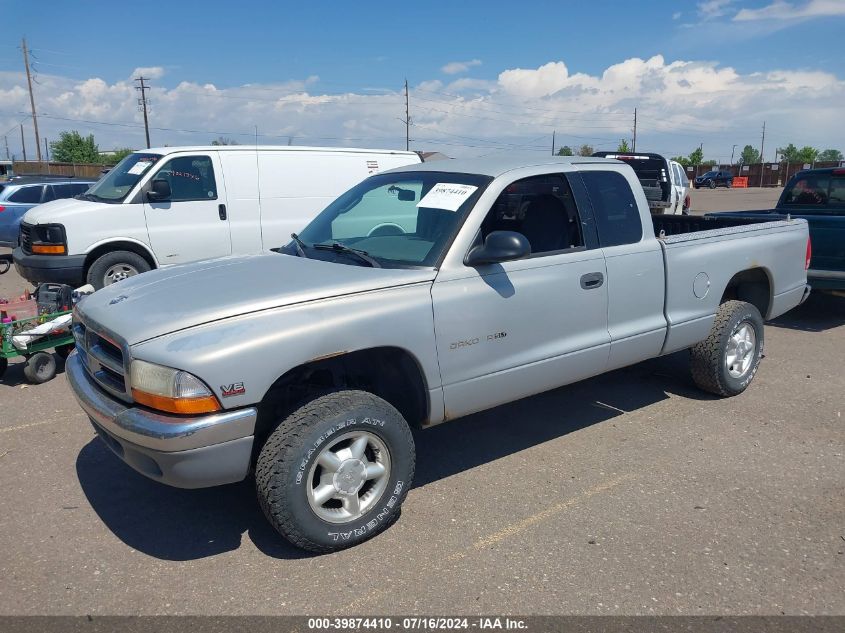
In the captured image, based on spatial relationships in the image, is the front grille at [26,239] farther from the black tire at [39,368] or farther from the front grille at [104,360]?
the front grille at [104,360]

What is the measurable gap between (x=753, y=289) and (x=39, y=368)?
6.22m

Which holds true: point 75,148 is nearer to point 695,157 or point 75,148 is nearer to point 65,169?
point 65,169

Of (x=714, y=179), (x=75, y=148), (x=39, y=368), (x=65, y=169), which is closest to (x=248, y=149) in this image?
(x=39, y=368)

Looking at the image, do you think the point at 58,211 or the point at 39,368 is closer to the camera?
the point at 39,368

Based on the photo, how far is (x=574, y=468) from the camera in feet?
14.2

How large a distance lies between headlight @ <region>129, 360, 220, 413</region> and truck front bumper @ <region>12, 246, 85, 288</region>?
19.8ft

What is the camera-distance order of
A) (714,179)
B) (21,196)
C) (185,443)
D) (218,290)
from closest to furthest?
1. (185,443)
2. (218,290)
3. (21,196)
4. (714,179)

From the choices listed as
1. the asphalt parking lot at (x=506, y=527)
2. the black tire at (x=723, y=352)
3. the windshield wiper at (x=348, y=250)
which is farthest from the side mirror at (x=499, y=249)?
the black tire at (x=723, y=352)

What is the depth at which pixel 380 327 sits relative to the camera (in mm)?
3391

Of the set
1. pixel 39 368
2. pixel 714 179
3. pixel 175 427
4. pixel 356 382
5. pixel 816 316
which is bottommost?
pixel 816 316

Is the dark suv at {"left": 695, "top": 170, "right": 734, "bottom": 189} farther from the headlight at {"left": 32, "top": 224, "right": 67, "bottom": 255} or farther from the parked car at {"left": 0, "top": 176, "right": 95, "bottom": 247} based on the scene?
the headlight at {"left": 32, "top": 224, "right": 67, "bottom": 255}

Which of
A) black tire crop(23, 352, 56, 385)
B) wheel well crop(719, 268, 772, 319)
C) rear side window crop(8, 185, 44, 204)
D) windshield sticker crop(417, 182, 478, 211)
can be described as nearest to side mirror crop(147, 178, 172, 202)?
black tire crop(23, 352, 56, 385)

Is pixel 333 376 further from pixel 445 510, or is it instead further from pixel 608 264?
pixel 608 264

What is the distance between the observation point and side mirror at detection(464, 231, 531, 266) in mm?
3680
